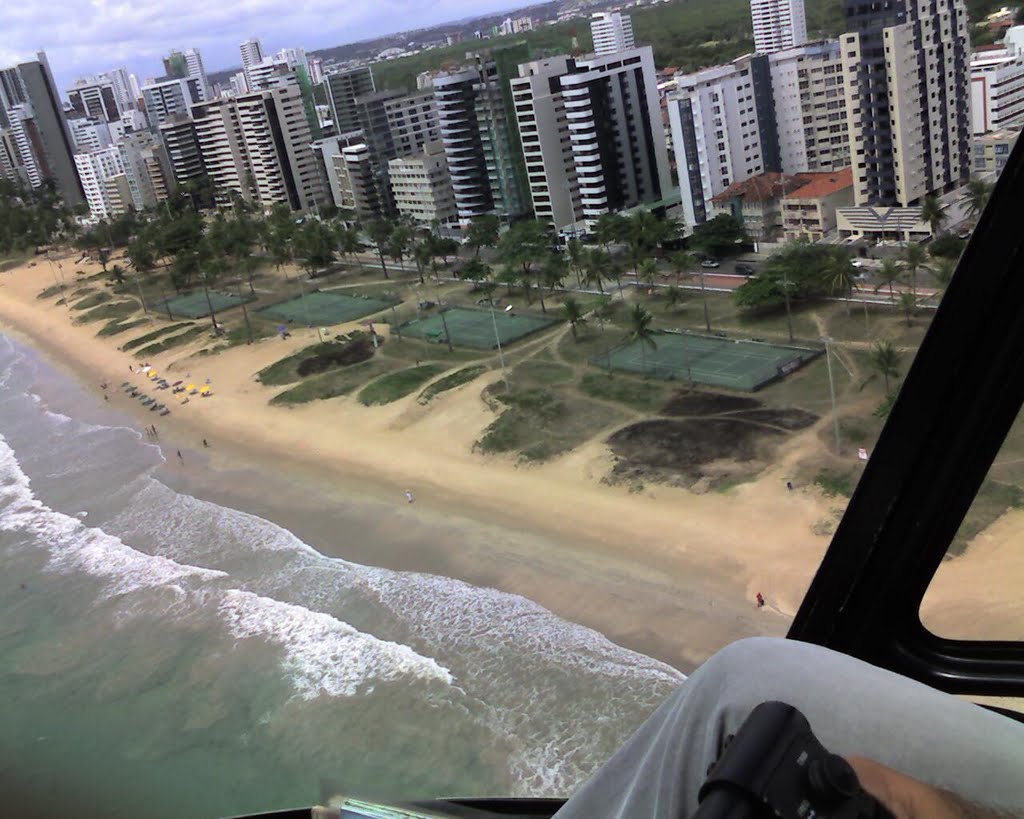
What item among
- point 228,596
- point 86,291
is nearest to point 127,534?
point 228,596

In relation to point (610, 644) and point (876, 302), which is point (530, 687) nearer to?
point (610, 644)

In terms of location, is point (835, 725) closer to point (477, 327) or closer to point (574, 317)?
point (574, 317)

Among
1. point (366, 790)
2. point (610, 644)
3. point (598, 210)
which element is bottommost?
point (610, 644)

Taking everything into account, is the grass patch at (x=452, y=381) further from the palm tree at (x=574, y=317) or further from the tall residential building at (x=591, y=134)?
the tall residential building at (x=591, y=134)

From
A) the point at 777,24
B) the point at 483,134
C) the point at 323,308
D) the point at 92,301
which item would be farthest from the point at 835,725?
the point at 92,301

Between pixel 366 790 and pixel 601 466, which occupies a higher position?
pixel 366 790

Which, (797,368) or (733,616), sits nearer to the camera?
(733,616)

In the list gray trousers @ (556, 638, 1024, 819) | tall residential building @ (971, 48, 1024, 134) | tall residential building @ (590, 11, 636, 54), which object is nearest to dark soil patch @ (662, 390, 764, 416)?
tall residential building @ (971, 48, 1024, 134)
